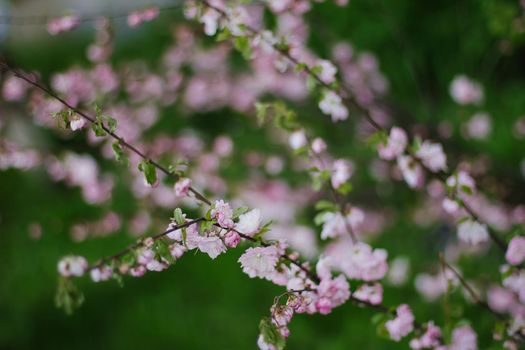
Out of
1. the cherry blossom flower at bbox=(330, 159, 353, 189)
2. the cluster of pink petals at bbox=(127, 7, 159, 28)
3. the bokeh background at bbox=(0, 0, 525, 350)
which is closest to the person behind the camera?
the cherry blossom flower at bbox=(330, 159, 353, 189)

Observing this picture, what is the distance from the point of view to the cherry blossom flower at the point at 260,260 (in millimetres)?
1225

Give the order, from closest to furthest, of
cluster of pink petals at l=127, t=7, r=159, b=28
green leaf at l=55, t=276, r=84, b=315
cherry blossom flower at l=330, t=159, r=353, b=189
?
green leaf at l=55, t=276, r=84, b=315 → cherry blossom flower at l=330, t=159, r=353, b=189 → cluster of pink petals at l=127, t=7, r=159, b=28

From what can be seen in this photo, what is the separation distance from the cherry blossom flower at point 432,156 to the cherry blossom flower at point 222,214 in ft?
2.47

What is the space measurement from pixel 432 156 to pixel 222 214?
31.7 inches

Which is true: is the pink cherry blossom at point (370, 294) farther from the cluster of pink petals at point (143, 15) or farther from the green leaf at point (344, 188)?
the cluster of pink petals at point (143, 15)

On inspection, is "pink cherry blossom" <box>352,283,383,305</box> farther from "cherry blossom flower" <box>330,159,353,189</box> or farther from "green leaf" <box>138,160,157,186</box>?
"green leaf" <box>138,160,157,186</box>

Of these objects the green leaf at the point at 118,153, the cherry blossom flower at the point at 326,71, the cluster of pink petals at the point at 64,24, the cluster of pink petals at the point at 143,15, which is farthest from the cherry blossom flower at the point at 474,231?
the cluster of pink petals at the point at 64,24

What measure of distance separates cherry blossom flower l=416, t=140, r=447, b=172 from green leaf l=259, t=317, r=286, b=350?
0.81 meters

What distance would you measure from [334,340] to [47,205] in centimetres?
357

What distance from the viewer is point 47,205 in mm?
5566

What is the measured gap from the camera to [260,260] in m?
1.26

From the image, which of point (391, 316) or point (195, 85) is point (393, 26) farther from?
point (391, 316)

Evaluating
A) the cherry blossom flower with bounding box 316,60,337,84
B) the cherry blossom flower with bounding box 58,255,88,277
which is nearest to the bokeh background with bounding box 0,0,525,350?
the cherry blossom flower with bounding box 316,60,337,84

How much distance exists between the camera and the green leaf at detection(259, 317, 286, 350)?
1118 mm
